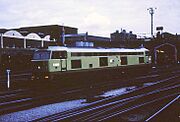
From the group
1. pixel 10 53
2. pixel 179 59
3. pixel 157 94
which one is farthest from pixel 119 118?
pixel 179 59

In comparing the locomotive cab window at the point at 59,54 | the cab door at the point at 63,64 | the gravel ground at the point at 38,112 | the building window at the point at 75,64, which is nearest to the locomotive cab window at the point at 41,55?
the locomotive cab window at the point at 59,54

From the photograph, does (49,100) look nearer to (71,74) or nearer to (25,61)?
(71,74)

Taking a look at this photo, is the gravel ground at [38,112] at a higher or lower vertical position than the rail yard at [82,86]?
lower

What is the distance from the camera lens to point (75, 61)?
2533 centimetres

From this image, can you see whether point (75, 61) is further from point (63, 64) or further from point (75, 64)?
point (63, 64)

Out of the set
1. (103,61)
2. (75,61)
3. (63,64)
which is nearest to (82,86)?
(63,64)

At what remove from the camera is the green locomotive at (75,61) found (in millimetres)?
22969

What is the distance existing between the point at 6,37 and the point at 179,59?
38905 millimetres

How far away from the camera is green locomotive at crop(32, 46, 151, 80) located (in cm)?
2297

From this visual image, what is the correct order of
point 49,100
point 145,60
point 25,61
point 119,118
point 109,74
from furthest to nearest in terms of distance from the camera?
point 25,61, point 145,60, point 109,74, point 49,100, point 119,118

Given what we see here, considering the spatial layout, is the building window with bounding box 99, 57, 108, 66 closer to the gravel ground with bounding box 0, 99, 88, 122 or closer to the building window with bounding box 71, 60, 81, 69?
the building window with bounding box 71, 60, 81, 69

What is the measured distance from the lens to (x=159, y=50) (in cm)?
6444

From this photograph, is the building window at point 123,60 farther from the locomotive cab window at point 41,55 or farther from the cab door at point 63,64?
the locomotive cab window at point 41,55

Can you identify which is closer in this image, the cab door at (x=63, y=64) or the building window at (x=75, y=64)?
the cab door at (x=63, y=64)
